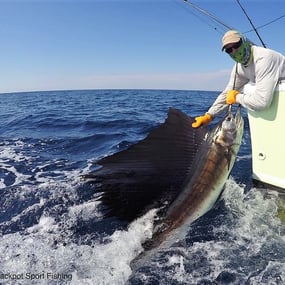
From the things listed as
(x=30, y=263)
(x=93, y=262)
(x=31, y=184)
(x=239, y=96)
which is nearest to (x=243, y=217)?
(x=239, y=96)

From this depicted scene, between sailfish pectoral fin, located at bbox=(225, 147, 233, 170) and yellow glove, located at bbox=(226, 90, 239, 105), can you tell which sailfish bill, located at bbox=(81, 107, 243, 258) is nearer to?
sailfish pectoral fin, located at bbox=(225, 147, 233, 170)

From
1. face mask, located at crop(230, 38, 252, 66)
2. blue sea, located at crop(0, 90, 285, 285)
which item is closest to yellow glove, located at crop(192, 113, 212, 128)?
face mask, located at crop(230, 38, 252, 66)

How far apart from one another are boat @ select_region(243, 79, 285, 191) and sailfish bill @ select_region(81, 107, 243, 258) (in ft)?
1.29

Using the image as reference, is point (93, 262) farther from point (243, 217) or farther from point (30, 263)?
point (243, 217)

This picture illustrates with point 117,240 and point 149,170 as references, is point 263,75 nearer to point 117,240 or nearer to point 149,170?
point 149,170

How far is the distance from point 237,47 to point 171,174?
1110 mm

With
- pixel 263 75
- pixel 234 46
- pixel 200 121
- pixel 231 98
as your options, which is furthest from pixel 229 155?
pixel 234 46

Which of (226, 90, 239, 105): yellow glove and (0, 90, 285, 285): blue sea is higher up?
(226, 90, 239, 105): yellow glove

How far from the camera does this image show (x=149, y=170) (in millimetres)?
2676

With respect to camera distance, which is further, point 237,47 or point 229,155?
point 237,47

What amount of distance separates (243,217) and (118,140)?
3.93 meters

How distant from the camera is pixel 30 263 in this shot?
8.29ft

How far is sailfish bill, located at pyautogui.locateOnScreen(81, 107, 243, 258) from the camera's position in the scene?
2536 mm

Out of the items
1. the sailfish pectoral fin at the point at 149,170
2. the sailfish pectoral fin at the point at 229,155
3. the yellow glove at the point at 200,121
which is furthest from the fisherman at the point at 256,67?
the sailfish pectoral fin at the point at 229,155
